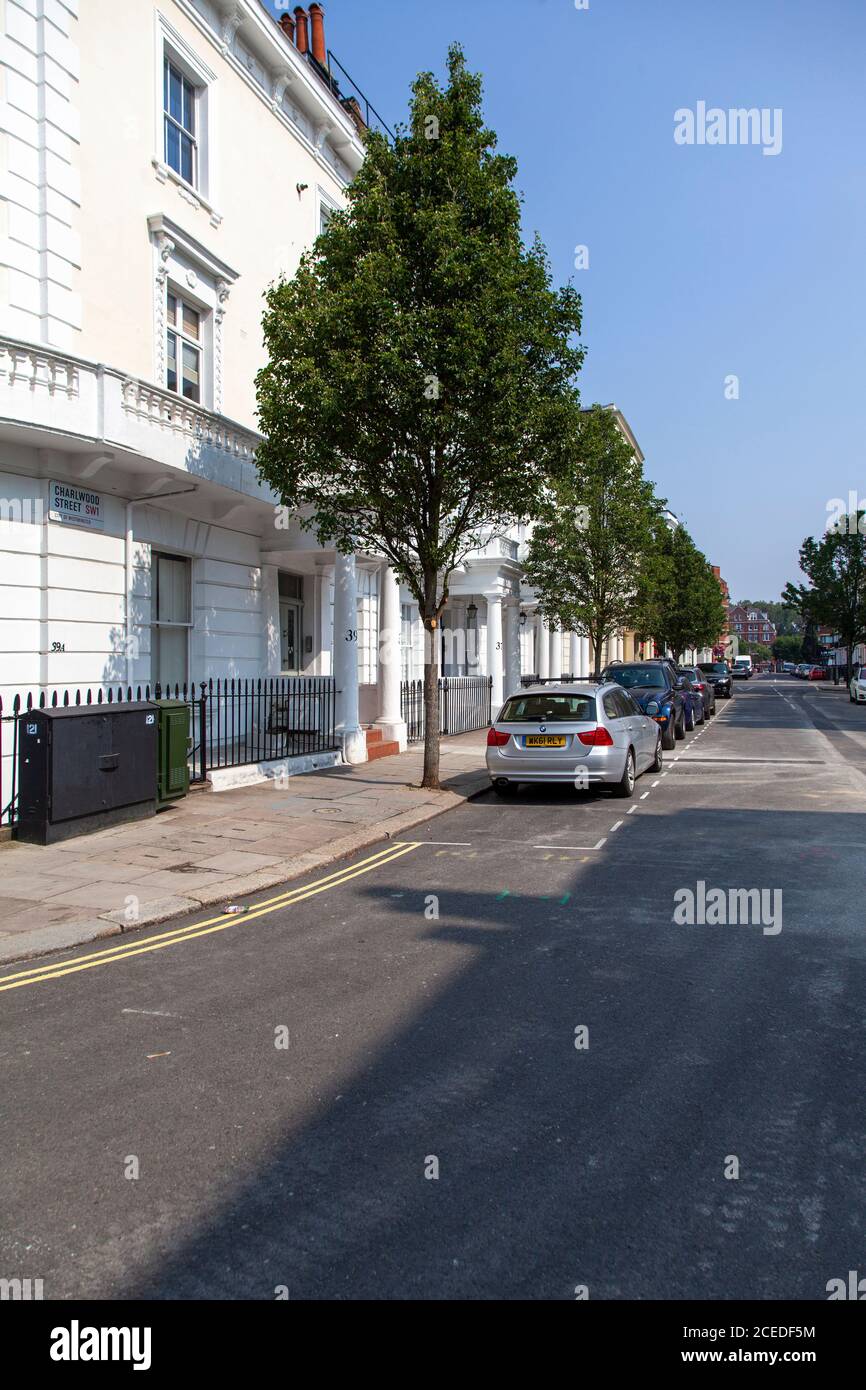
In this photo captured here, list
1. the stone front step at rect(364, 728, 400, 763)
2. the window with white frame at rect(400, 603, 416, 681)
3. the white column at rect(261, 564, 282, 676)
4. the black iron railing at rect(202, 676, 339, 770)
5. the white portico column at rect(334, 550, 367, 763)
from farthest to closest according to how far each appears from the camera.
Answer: the window with white frame at rect(400, 603, 416, 681) → the white column at rect(261, 564, 282, 676) → the stone front step at rect(364, 728, 400, 763) → the white portico column at rect(334, 550, 367, 763) → the black iron railing at rect(202, 676, 339, 770)

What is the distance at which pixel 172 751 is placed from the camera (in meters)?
11.4

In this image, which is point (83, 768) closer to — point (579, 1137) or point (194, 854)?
point (194, 854)

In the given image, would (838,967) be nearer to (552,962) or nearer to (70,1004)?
(552,962)

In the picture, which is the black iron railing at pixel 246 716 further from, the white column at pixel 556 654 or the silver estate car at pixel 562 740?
the white column at pixel 556 654

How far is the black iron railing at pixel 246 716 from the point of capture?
12.8m

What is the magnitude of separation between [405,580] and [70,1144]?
1149 centimetres

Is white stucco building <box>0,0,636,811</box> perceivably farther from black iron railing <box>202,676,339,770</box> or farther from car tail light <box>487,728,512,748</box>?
car tail light <box>487,728,512,748</box>

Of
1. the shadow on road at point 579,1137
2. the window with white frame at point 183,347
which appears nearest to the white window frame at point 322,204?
the window with white frame at point 183,347

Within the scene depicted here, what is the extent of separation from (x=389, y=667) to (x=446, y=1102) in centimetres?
1501

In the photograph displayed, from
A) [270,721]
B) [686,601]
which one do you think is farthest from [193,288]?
[686,601]

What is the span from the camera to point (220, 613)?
16.2 meters

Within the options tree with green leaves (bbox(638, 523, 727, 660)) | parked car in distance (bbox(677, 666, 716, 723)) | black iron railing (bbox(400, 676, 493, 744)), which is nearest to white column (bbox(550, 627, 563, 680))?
tree with green leaves (bbox(638, 523, 727, 660))

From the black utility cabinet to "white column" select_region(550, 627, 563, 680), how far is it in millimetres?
28425

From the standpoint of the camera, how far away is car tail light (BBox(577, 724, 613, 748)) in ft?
40.5
